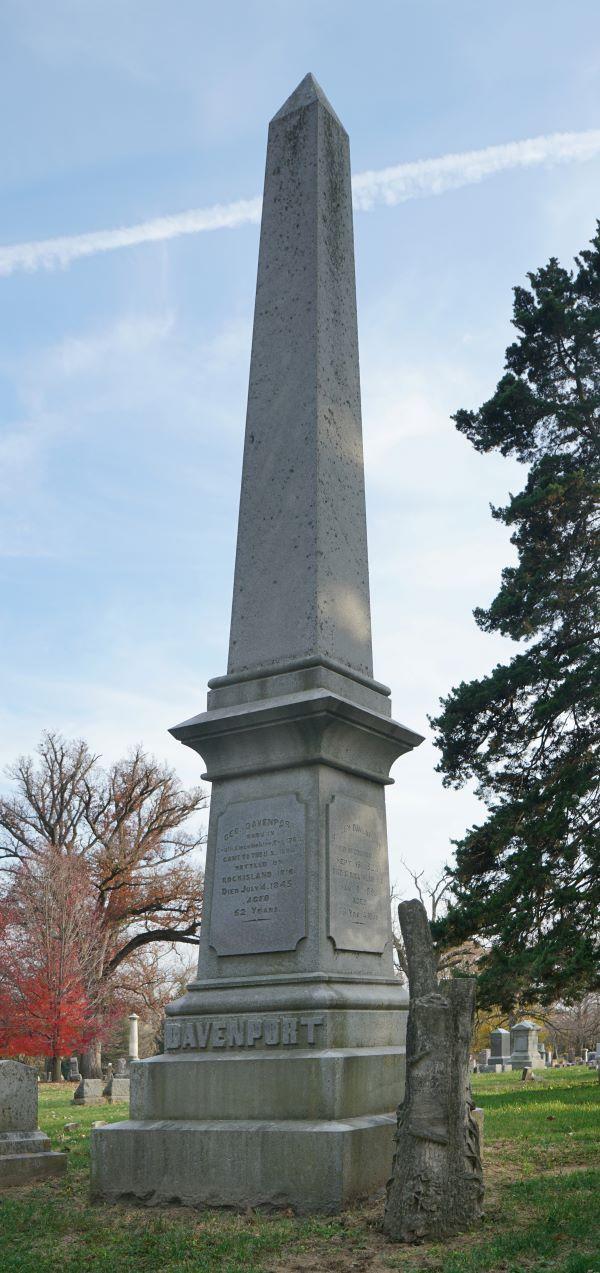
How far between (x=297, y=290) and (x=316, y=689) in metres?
3.80

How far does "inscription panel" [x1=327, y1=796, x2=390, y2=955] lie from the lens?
7.67 metres

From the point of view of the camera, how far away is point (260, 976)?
7.63m

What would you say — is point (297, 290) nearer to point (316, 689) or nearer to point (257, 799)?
point (316, 689)

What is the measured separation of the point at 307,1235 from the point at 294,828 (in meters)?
2.66

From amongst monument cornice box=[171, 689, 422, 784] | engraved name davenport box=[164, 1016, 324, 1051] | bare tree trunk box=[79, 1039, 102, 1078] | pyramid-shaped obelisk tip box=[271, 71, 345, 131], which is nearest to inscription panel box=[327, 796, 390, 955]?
monument cornice box=[171, 689, 422, 784]

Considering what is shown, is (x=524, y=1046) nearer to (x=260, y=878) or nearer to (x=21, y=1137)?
(x=21, y=1137)

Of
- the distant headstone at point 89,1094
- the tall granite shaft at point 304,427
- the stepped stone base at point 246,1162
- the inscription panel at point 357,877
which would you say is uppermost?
the tall granite shaft at point 304,427

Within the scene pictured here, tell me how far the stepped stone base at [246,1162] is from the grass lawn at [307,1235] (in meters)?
0.14

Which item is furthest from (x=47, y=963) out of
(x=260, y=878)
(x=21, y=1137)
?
(x=260, y=878)

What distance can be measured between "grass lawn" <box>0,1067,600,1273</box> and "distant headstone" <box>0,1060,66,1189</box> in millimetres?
515

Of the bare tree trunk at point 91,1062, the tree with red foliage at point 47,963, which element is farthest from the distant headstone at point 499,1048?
the tree with red foliage at point 47,963

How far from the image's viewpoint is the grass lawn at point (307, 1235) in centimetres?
512

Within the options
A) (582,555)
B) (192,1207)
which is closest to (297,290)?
(192,1207)

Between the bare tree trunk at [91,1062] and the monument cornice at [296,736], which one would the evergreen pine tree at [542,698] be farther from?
the bare tree trunk at [91,1062]
